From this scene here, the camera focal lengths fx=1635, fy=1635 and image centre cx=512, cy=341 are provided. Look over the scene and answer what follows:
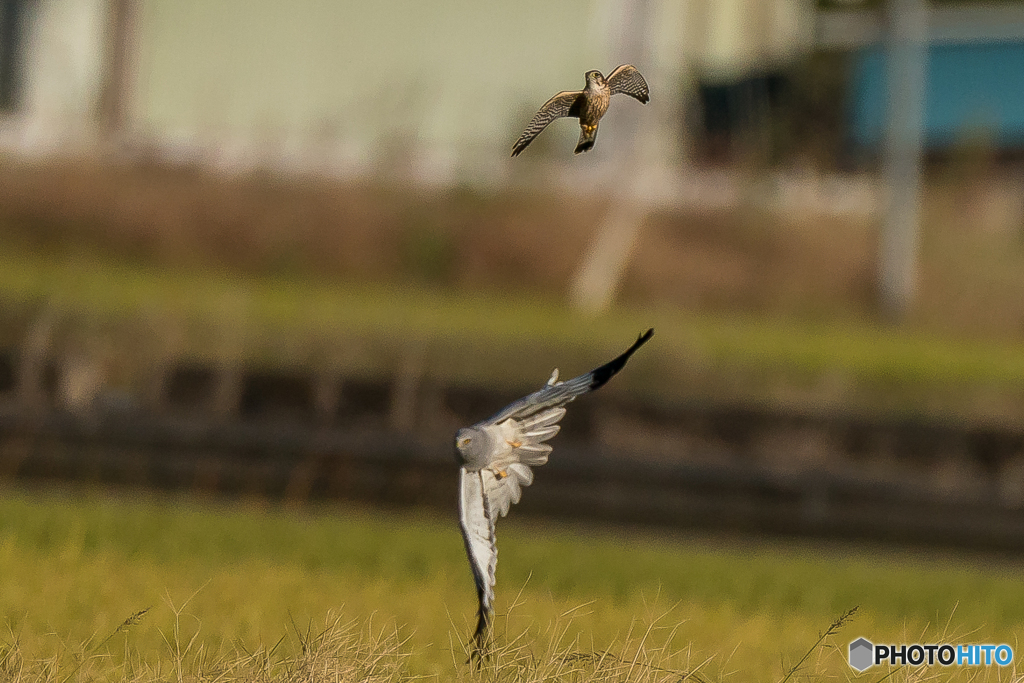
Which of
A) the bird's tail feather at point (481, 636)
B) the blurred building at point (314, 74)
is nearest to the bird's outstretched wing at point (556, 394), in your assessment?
the bird's tail feather at point (481, 636)

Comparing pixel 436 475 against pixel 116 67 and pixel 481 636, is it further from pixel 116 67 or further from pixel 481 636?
pixel 116 67

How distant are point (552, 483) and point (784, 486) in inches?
63.6

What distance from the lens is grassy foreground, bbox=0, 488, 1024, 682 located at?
189 inches

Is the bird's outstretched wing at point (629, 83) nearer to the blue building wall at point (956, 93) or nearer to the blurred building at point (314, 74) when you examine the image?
the blurred building at point (314, 74)

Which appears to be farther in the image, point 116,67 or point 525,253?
point 116,67

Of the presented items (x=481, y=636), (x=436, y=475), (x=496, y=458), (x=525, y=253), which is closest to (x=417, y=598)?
(x=481, y=636)

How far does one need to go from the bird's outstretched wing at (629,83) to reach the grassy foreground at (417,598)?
1.57 meters

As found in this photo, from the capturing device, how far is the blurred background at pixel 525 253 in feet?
37.7

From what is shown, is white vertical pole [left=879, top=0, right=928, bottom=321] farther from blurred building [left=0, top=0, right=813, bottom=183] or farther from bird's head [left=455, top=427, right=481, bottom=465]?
bird's head [left=455, top=427, right=481, bottom=465]

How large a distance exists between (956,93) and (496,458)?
68.4ft

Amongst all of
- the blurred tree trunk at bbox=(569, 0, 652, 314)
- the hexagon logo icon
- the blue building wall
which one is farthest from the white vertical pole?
the hexagon logo icon

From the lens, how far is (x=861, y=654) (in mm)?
5801

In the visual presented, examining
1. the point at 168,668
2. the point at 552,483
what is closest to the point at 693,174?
the point at 552,483

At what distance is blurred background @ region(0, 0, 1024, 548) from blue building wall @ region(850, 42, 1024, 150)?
0.05 m
